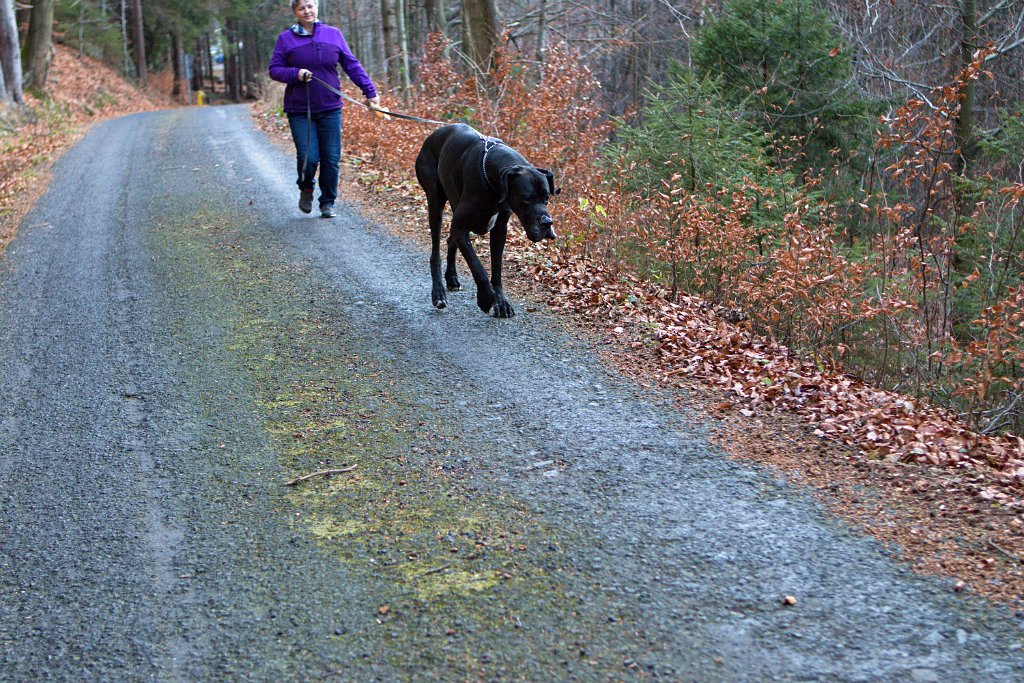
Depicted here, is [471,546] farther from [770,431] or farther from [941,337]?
[941,337]

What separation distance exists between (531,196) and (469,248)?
829 millimetres

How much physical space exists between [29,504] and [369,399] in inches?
78.3

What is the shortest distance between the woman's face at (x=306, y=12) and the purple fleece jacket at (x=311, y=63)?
13 centimetres

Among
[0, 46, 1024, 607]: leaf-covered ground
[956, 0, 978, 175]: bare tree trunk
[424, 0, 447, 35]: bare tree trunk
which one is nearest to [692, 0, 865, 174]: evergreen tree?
[956, 0, 978, 175]: bare tree trunk

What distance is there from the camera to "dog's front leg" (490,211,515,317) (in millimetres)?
7109

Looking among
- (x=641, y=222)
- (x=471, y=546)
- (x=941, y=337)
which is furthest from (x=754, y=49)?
(x=471, y=546)

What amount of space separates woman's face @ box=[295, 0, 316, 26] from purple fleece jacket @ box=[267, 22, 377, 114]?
134 millimetres

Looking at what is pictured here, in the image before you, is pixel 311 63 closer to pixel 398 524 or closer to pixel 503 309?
pixel 503 309

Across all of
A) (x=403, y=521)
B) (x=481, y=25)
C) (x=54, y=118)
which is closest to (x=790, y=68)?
(x=481, y=25)

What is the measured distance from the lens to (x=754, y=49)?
49.6 ft

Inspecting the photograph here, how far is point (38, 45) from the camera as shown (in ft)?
87.0

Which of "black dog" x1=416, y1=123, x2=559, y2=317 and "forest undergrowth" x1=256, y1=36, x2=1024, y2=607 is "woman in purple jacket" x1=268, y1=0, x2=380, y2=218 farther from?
"black dog" x1=416, y1=123, x2=559, y2=317

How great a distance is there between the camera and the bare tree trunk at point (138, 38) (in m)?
43.2

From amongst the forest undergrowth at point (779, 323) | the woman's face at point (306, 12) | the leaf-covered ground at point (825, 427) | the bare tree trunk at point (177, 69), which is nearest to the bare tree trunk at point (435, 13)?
the forest undergrowth at point (779, 323)
